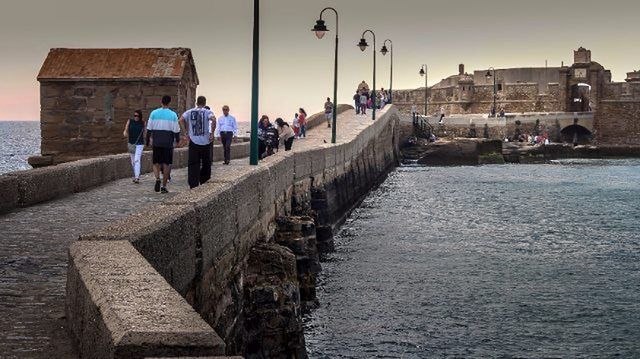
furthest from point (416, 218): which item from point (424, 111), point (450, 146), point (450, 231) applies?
point (424, 111)

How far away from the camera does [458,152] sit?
8256 centimetres

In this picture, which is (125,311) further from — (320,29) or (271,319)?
(320,29)

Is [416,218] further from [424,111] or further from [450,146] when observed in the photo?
[424,111]

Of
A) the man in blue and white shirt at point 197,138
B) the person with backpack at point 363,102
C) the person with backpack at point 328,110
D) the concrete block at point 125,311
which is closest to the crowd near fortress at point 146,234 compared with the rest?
the concrete block at point 125,311

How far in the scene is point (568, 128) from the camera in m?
101

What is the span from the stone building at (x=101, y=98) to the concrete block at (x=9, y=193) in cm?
1756

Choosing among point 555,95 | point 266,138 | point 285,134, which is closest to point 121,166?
point 266,138

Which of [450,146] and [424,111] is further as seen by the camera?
[424,111]

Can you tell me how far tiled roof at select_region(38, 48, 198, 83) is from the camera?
32.1 meters

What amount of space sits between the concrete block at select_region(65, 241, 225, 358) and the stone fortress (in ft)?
315

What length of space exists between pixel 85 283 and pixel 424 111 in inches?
4395

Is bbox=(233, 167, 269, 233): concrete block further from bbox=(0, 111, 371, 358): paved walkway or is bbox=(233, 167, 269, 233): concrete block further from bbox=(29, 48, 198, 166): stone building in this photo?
bbox=(29, 48, 198, 166): stone building

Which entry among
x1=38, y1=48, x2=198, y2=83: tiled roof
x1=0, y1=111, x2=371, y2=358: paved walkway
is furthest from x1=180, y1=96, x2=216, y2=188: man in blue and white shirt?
x1=38, y1=48, x2=198, y2=83: tiled roof

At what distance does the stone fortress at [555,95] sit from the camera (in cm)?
10094
